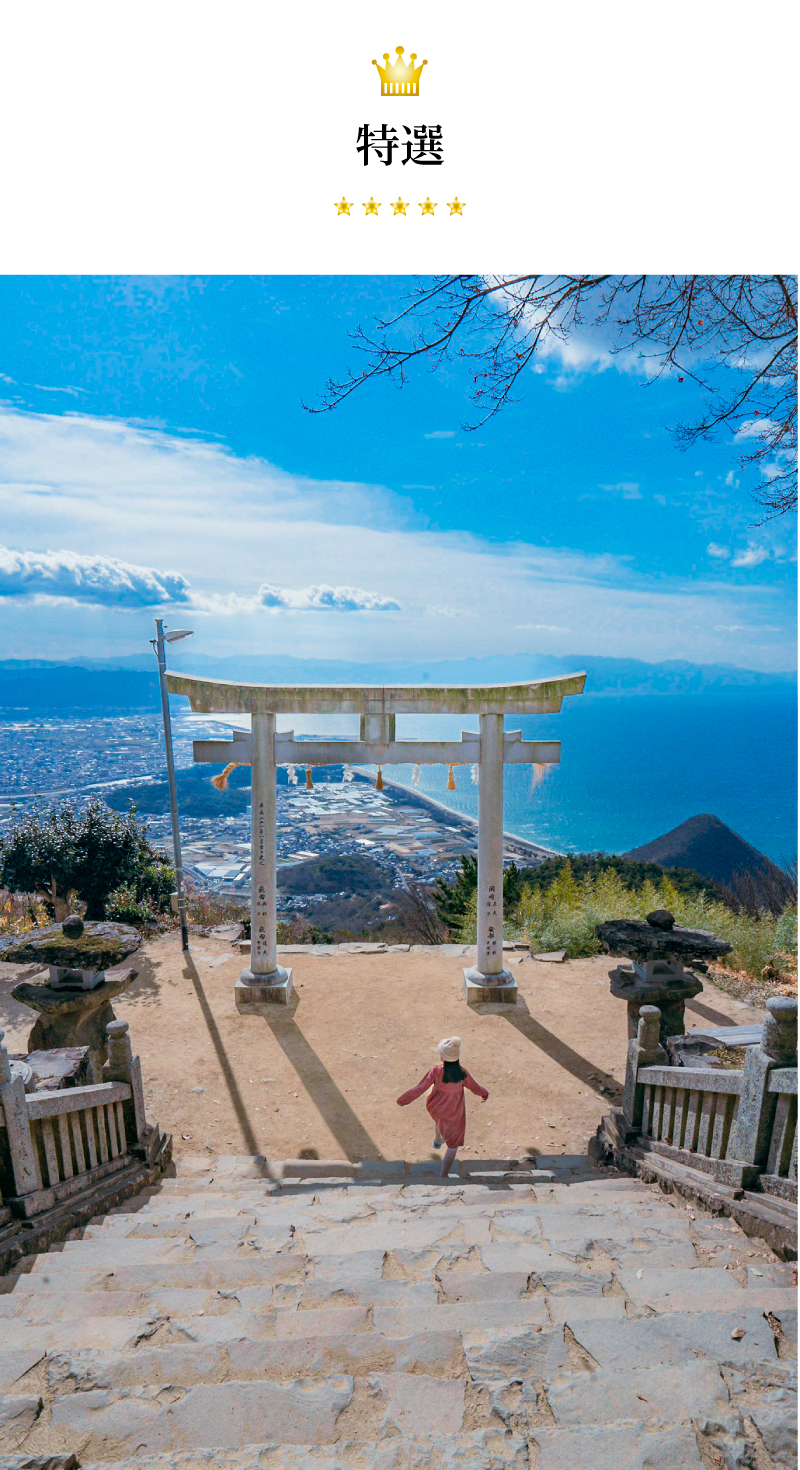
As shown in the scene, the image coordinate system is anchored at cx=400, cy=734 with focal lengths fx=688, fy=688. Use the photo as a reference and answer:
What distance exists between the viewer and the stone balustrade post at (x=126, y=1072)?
4754mm

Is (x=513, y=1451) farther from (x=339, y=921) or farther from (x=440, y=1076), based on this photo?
(x=339, y=921)

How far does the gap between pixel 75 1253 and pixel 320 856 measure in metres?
23.4

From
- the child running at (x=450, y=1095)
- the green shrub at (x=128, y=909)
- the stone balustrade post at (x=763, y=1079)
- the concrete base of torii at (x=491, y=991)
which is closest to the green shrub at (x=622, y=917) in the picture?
the concrete base of torii at (x=491, y=991)

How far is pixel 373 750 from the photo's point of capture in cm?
891

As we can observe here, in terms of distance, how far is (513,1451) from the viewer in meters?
1.97

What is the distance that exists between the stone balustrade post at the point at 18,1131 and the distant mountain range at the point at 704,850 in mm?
26894

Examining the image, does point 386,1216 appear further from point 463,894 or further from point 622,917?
point 463,894

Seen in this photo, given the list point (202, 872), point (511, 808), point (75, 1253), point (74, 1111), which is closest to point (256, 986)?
point (74, 1111)

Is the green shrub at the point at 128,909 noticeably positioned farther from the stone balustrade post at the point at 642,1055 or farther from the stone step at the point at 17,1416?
the stone step at the point at 17,1416

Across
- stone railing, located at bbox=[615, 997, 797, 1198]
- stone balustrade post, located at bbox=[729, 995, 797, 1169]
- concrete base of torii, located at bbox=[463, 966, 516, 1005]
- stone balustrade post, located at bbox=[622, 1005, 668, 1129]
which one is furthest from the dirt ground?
stone balustrade post, located at bbox=[729, 995, 797, 1169]

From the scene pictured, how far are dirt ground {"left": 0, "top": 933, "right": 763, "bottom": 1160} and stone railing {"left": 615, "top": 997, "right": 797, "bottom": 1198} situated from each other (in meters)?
1.76

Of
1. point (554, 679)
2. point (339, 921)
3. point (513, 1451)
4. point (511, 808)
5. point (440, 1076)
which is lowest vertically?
point (511, 808)

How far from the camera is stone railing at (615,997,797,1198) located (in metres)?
3.25

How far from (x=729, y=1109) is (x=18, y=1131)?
380cm
